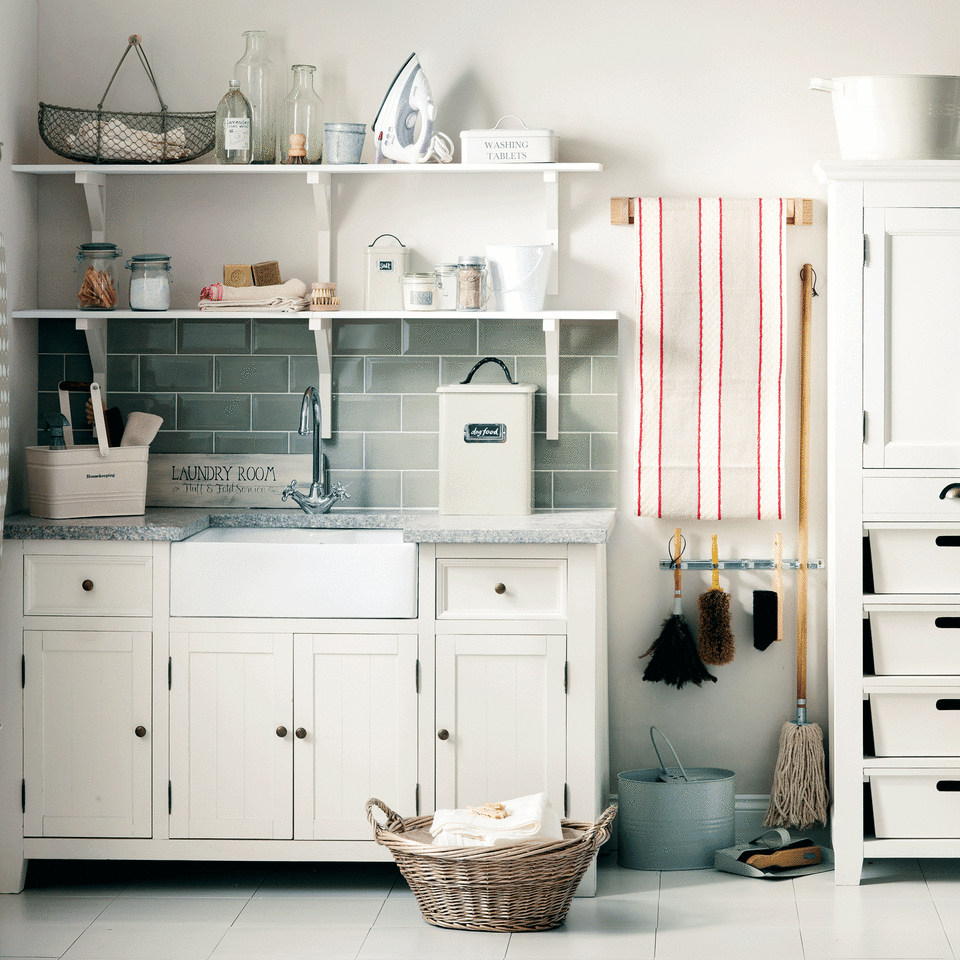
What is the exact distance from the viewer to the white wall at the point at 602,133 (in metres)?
3.53

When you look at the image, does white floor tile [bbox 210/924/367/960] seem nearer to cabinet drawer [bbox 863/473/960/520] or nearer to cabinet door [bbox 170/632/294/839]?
cabinet door [bbox 170/632/294/839]

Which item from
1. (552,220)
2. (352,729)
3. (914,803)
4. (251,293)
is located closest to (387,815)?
(352,729)

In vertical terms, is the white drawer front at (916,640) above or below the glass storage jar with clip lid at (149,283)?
below

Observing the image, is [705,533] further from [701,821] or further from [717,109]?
[717,109]

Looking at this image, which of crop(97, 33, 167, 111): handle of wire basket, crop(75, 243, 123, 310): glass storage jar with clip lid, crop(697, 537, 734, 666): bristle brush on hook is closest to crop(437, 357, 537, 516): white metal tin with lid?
crop(697, 537, 734, 666): bristle brush on hook

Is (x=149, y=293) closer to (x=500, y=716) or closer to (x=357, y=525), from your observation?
(x=357, y=525)

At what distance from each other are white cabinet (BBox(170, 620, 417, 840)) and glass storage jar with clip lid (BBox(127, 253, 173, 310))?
0.92 m

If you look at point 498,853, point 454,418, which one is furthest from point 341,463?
point 498,853

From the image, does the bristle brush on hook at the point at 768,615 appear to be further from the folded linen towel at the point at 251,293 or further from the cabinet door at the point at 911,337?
the folded linen towel at the point at 251,293

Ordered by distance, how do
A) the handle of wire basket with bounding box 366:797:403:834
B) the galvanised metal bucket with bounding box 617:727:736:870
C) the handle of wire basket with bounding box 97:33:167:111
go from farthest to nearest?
1. the handle of wire basket with bounding box 97:33:167:111
2. the galvanised metal bucket with bounding box 617:727:736:870
3. the handle of wire basket with bounding box 366:797:403:834

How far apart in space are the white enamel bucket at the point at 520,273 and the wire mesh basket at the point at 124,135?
86cm

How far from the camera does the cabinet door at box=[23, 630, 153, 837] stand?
10.4ft

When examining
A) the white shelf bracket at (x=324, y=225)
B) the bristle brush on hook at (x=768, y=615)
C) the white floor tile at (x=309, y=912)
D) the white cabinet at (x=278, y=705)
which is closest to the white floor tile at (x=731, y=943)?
the white cabinet at (x=278, y=705)

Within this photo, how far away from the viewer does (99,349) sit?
12.0 feet
